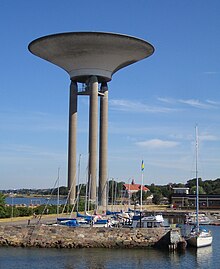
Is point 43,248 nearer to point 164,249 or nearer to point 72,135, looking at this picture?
point 164,249

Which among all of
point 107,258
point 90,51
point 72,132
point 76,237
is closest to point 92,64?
point 90,51

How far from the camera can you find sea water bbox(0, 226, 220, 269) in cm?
3052

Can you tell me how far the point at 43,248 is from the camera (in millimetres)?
36406

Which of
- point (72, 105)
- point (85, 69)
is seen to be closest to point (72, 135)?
point (72, 105)

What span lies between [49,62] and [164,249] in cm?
3873

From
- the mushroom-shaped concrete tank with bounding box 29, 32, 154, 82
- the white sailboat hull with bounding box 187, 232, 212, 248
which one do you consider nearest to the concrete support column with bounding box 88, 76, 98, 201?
the mushroom-shaped concrete tank with bounding box 29, 32, 154, 82

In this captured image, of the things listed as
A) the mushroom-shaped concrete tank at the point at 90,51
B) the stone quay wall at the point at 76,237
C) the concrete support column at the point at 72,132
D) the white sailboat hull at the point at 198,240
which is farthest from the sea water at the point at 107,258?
the concrete support column at the point at 72,132

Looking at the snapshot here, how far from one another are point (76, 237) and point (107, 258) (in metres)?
4.79

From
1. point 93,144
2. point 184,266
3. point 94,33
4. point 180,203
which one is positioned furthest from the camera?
point 180,203

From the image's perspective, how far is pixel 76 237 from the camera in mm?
37000

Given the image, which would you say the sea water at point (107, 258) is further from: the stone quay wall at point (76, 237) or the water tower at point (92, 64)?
the water tower at point (92, 64)

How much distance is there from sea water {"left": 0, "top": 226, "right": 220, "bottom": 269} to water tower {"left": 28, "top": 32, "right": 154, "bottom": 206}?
92.9 feet

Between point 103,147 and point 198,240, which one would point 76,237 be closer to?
point 198,240

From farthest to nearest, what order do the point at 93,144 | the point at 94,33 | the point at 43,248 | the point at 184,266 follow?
the point at 93,144 < the point at 94,33 < the point at 43,248 < the point at 184,266
